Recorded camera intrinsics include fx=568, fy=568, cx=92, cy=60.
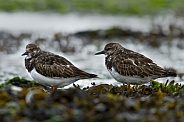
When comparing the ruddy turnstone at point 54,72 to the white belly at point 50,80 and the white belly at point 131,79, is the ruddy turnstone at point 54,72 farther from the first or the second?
the white belly at point 131,79

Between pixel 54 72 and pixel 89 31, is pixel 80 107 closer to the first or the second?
pixel 54 72

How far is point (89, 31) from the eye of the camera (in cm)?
1566

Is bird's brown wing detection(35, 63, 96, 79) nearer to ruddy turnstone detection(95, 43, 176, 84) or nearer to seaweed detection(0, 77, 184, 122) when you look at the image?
ruddy turnstone detection(95, 43, 176, 84)

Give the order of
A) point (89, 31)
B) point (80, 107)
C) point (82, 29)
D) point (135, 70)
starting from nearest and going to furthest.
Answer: point (80, 107)
point (135, 70)
point (89, 31)
point (82, 29)

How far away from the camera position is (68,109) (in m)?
5.57

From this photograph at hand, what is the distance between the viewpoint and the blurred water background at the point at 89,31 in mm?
12547

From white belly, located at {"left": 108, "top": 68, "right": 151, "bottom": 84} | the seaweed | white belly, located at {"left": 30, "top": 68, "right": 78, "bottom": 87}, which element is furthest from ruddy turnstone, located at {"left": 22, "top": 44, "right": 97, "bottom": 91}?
the seaweed

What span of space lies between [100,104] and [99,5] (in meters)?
16.0

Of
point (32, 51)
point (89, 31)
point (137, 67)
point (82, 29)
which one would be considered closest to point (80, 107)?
point (137, 67)

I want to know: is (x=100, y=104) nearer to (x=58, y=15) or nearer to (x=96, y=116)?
(x=96, y=116)

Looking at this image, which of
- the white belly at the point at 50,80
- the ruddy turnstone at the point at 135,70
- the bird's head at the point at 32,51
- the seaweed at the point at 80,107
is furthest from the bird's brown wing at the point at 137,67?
the seaweed at the point at 80,107

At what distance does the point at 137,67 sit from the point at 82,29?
9030 mm

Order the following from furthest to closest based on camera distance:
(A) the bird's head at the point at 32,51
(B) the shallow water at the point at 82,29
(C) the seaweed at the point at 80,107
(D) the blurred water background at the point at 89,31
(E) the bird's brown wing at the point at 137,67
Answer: (D) the blurred water background at the point at 89,31
(B) the shallow water at the point at 82,29
(A) the bird's head at the point at 32,51
(E) the bird's brown wing at the point at 137,67
(C) the seaweed at the point at 80,107

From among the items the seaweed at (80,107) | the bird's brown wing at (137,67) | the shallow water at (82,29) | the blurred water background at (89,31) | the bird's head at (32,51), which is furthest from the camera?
the blurred water background at (89,31)
